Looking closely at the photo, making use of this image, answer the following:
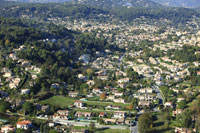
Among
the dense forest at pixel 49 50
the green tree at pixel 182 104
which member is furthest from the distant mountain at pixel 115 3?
the green tree at pixel 182 104

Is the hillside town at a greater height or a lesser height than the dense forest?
lesser

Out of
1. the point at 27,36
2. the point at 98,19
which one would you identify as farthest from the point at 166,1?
the point at 27,36

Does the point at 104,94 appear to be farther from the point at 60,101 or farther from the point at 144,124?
the point at 144,124

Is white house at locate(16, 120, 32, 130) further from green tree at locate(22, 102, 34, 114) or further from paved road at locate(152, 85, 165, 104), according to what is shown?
paved road at locate(152, 85, 165, 104)

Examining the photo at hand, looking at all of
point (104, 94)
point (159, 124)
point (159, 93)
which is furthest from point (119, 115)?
point (159, 93)

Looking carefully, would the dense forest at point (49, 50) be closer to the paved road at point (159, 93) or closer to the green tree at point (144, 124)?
the paved road at point (159, 93)

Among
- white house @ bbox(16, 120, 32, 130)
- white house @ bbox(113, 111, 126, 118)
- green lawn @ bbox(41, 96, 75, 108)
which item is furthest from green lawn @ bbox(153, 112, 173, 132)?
white house @ bbox(16, 120, 32, 130)

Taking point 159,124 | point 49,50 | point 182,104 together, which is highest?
point 49,50

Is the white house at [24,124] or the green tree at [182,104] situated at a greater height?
Result: the green tree at [182,104]

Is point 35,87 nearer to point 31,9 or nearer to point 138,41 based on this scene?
point 138,41
